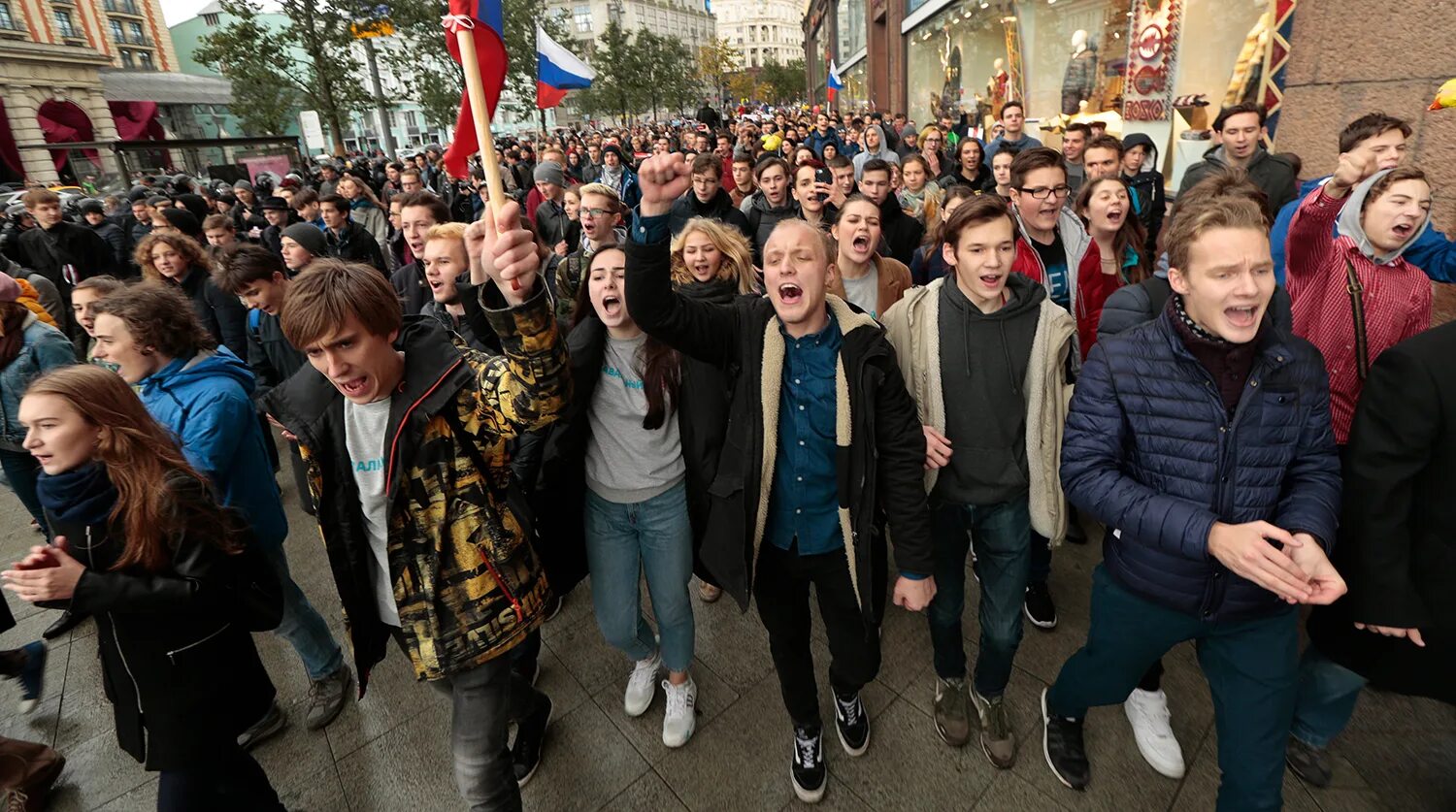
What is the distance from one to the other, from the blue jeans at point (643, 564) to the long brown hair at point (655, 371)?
0.34 meters

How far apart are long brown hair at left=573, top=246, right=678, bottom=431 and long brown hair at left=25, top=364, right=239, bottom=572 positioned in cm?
134

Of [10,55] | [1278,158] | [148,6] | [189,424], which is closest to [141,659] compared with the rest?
[189,424]

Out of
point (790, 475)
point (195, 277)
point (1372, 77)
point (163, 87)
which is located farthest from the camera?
point (163, 87)

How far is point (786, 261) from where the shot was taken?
2.08 m

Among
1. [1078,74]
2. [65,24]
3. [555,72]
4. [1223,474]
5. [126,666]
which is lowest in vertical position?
[126,666]

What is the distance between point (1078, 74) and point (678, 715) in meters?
11.4

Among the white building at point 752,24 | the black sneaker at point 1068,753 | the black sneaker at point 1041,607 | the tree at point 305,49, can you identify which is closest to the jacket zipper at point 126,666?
the black sneaker at point 1068,753

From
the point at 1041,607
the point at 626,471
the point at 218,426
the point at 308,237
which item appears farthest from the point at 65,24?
the point at 1041,607

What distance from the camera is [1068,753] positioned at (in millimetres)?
2533

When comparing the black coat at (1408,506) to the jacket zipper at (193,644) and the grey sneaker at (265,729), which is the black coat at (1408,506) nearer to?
the jacket zipper at (193,644)

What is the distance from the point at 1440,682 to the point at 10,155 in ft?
150

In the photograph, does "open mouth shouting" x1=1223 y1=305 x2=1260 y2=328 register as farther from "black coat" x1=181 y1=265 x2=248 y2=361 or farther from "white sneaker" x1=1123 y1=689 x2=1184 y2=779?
"black coat" x1=181 y1=265 x2=248 y2=361

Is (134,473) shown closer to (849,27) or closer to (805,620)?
(805,620)

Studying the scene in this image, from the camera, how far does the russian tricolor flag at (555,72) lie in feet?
14.8
